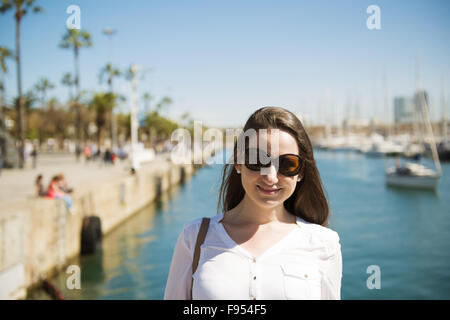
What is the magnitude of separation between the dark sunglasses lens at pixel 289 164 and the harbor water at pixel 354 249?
318cm

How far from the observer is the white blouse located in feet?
5.36

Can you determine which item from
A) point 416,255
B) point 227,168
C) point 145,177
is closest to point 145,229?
point 145,177

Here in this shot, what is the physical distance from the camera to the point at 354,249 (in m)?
18.0

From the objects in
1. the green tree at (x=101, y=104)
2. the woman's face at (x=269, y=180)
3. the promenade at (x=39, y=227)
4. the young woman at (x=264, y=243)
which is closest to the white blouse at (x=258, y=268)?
the young woman at (x=264, y=243)

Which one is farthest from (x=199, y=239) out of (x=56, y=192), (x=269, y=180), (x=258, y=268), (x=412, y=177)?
(x=412, y=177)

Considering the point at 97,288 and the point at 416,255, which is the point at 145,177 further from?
the point at 416,255

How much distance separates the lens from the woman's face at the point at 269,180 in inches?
69.3

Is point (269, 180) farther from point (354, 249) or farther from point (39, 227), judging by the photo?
point (354, 249)

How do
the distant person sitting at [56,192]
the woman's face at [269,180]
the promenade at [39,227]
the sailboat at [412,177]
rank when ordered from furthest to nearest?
the sailboat at [412,177] → the distant person sitting at [56,192] → the promenade at [39,227] → the woman's face at [269,180]

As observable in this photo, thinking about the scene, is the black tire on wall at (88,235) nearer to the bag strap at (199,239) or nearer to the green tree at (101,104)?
the bag strap at (199,239)

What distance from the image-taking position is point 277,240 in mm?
1805

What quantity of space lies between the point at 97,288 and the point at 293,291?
12617 millimetres

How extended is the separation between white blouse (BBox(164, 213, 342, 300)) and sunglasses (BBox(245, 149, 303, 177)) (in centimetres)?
29
